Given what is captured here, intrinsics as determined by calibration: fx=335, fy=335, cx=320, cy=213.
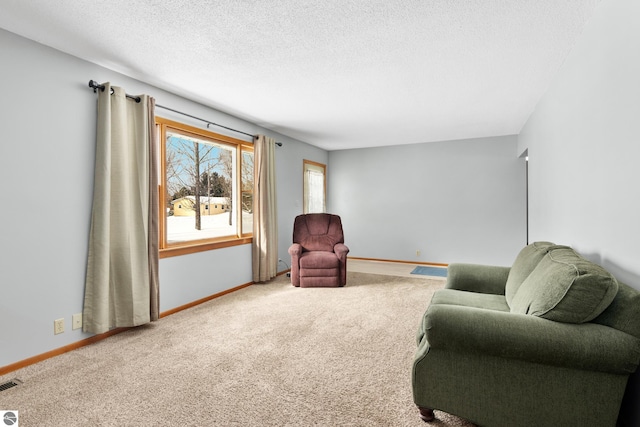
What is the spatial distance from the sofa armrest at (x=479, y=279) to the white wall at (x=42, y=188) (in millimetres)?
3222

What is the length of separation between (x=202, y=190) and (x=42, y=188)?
72.6 inches

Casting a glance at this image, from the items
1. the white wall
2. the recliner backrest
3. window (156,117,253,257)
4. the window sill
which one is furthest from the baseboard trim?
the recliner backrest

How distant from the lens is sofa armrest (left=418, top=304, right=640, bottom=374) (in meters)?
1.40

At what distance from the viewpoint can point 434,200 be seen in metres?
6.59

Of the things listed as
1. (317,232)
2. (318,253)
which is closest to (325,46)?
(318,253)

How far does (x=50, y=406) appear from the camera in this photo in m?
2.01

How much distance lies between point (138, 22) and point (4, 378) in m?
2.62

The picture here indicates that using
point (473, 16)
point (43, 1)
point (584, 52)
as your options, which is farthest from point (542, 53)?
point (43, 1)

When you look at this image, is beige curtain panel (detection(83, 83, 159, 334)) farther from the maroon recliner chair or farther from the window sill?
the maroon recliner chair

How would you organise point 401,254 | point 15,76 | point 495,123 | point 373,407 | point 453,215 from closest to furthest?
point 373,407 < point 15,76 < point 495,123 < point 453,215 < point 401,254

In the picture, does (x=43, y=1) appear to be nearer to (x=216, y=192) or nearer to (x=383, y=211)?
(x=216, y=192)

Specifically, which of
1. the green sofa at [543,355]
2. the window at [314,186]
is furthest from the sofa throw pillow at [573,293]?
the window at [314,186]

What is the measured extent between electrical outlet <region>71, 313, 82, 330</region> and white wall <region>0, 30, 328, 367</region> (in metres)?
0.03

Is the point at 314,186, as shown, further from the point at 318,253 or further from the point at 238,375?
the point at 238,375
